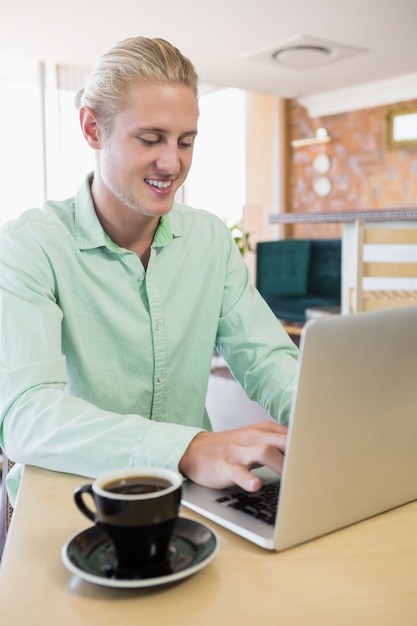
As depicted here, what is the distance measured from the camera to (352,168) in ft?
25.4

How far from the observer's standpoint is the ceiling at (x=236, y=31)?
505 centimetres

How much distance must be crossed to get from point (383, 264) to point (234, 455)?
1.78m

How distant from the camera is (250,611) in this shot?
0.52 m

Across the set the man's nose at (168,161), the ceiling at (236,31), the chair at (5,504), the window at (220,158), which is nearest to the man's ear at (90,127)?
the man's nose at (168,161)

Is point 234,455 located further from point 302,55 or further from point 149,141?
point 302,55

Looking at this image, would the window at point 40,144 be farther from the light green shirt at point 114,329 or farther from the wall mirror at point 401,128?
the light green shirt at point 114,329

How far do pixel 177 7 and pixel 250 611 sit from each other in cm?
521

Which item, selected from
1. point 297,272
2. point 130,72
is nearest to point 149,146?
point 130,72

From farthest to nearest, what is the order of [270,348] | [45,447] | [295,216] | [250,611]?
[295,216] < [270,348] < [45,447] < [250,611]

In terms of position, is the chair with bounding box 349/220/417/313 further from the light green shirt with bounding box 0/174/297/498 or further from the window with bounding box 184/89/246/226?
the window with bounding box 184/89/246/226

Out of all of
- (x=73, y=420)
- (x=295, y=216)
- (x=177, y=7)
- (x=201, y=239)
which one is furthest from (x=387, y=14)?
(x=73, y=420)

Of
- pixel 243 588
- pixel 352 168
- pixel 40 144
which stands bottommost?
pixel 243 588

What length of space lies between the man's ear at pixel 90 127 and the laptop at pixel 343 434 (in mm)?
646

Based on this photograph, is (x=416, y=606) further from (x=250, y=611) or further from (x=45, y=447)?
(x=45, y=447)
